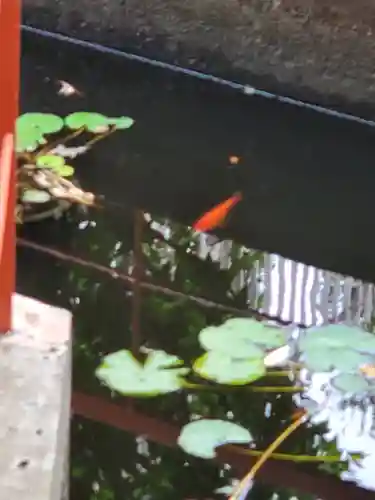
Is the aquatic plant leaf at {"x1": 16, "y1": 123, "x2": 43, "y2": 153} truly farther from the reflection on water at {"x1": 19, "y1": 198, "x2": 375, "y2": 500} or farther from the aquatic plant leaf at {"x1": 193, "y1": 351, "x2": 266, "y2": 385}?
the aquatic plant leaf at {"x1": 193, "y1": 351, "x2": 266, "y2": 385}

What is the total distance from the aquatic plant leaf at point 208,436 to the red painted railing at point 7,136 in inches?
21.4

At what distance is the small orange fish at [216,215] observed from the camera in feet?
7.72

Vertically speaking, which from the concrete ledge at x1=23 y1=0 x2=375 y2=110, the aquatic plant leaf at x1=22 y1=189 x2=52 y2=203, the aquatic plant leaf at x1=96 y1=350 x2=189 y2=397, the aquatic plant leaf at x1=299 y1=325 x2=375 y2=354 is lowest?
the aquatic plant leaf at x1=96 y1=350 x2=189 y2=397

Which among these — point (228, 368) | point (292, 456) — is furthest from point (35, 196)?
point (292, 456)

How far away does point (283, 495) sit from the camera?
160 centimetres

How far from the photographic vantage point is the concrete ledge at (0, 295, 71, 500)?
1.03 metres

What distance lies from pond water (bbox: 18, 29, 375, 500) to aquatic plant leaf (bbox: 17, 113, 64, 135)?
5.3 inches

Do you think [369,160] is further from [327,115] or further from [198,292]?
[198,292]

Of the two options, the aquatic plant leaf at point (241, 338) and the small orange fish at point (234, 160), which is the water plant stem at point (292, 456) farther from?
the small orange fish at point (234, 160)

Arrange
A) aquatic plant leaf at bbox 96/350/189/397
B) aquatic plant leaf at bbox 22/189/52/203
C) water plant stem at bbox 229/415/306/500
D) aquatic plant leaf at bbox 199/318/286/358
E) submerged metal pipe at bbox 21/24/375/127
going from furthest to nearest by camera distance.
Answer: submerged metal pipe at bbox 21/24/375/127
aquatic plant leaf at bbox 22/189/52/203
aquatic plant leaf at bbox 199/318/286/358
aquatic plant leaf at bbox 96/350/189/397
water plant stem at bbox 229/415/306/500

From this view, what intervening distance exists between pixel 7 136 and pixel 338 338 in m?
1.01

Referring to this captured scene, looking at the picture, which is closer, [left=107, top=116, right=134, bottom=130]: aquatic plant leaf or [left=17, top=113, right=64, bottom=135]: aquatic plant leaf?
[left=17, top=113, right=64, bottom=135]: aquatic plant leaf

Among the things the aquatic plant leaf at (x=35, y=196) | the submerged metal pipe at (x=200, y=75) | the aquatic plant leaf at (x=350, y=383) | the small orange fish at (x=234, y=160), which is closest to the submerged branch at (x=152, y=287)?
the aquatic plant leaf at (x=35, y=196)

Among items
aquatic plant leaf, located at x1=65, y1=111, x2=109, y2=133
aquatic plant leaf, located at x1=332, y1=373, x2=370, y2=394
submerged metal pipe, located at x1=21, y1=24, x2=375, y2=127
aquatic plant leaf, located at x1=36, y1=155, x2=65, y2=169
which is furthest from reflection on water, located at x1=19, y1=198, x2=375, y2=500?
submerged metal pipe, located at x1=21, y1=24, x2=375, y2=127
